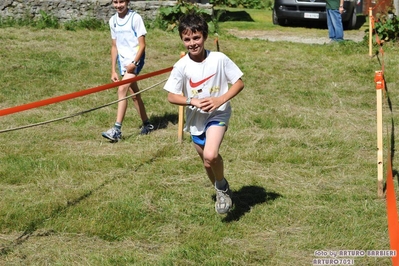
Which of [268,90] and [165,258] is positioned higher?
[165,258]

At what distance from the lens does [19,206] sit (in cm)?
605

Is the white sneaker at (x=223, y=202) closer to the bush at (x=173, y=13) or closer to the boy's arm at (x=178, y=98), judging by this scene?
the boy's arm at (x=178, y=98)

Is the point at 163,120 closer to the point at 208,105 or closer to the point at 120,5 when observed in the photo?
the point at 120,5

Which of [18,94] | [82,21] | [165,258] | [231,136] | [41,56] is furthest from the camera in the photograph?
[82,21]

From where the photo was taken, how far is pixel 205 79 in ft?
18.2

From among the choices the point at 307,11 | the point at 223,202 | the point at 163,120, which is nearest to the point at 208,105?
the point at 223,202

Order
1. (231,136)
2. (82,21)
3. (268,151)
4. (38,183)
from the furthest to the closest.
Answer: (82,21) < (231,136) < (268,151) < (38,183)

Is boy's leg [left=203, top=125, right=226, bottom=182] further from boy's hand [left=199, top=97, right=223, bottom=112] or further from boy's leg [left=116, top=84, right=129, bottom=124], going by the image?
boy's leg [left=116, top=84, right=129, bottom=124]

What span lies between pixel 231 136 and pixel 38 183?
263 cm

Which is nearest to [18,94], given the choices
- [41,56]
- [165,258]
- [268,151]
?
[41,56]

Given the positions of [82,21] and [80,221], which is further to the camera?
[82,21]

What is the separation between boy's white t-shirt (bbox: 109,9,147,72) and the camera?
26.8 ft

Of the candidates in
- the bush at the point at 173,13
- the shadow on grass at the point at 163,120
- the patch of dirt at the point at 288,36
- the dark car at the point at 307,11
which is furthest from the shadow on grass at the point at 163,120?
the dark car at the point at 307,11

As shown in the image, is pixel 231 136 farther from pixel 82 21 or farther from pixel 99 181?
pixel 82 21
